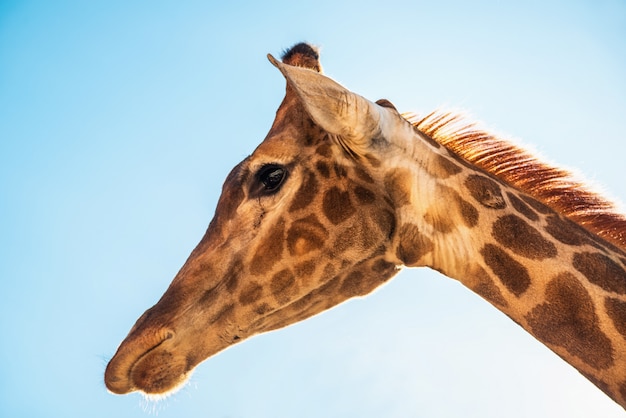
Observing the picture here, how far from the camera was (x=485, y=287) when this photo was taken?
3.02 m

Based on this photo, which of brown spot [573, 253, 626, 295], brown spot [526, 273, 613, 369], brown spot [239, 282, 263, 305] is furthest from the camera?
brown spot [239, 282, 263, 305]

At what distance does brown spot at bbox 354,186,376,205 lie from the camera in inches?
128

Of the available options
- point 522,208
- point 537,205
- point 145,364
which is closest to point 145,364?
point 145,364

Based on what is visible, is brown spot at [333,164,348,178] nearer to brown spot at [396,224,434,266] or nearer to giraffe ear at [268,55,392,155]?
giraffe ear at [268,55,392,155]

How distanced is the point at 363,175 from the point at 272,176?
22.9 inches

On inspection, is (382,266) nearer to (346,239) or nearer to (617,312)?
(346,239)

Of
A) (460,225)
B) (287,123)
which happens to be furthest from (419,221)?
(287,123)

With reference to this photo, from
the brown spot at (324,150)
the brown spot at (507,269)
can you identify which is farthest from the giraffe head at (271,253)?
the brown spot at (507,269)

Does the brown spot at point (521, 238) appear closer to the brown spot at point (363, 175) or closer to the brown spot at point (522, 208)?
the brown spot at point (522, 208)

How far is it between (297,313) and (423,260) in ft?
2.97

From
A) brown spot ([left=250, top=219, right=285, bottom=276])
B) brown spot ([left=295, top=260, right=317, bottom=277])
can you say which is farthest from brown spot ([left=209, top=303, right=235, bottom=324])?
brown spot ([left=295, top=260, right=317, bottom=277])

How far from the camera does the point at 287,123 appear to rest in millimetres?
3688

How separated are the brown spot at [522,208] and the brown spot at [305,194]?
116 centimetres

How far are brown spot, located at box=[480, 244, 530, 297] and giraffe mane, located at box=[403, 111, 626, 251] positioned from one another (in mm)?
494
